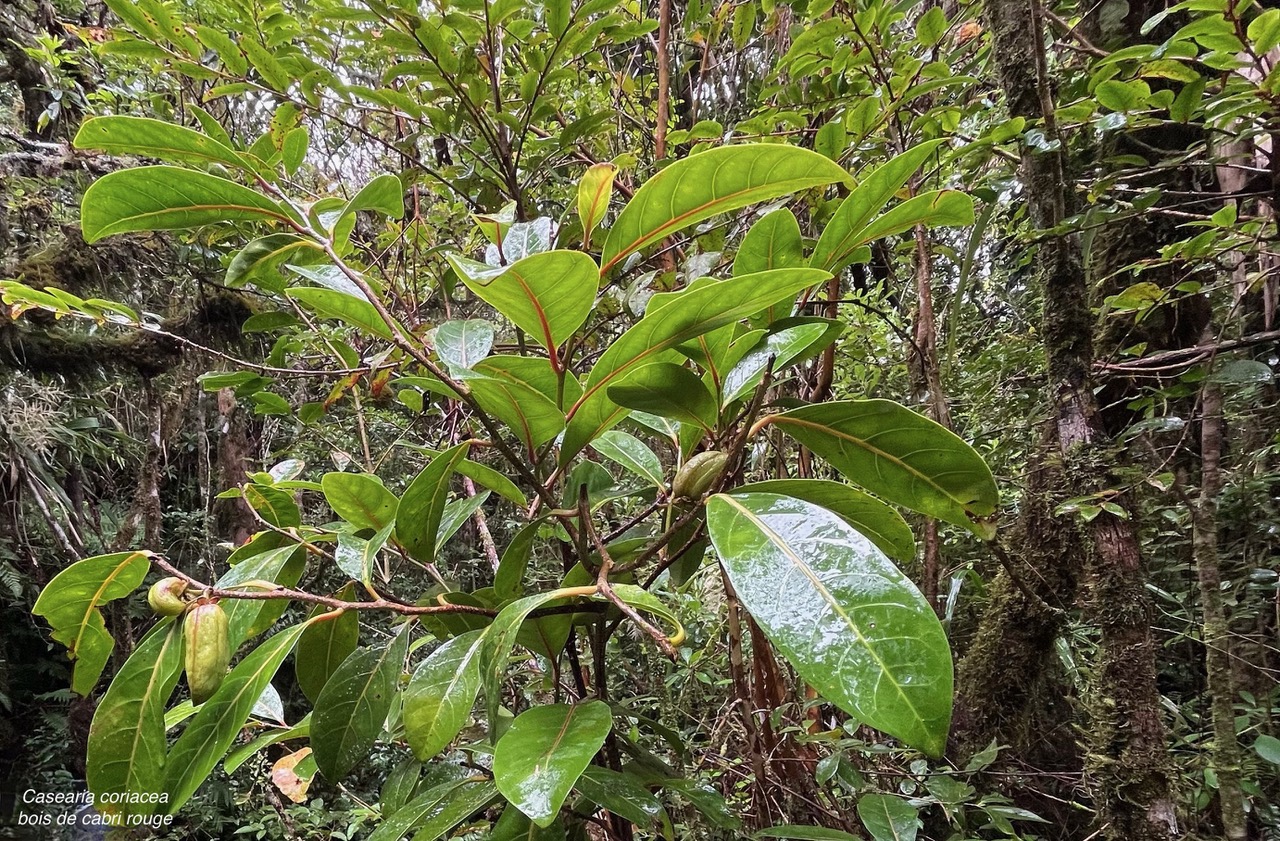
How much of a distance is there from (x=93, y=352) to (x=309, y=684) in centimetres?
311

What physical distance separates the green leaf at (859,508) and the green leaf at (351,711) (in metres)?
0.34

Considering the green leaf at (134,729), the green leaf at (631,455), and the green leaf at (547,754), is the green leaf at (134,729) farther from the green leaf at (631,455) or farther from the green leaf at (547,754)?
the green leaf at (631,455)

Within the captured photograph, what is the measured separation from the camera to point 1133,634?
25.0 inches

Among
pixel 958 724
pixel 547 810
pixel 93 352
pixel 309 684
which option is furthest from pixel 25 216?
pixel 958 724

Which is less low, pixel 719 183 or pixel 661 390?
pixel 719 183

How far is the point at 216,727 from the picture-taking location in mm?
418

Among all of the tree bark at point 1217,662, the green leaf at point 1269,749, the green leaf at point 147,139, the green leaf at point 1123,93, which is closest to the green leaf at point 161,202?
the green leaf at point 147,139

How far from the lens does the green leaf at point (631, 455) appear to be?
575mm

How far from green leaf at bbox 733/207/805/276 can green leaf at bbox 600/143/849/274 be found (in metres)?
0.07

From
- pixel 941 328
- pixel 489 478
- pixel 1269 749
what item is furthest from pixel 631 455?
pixel 941 328

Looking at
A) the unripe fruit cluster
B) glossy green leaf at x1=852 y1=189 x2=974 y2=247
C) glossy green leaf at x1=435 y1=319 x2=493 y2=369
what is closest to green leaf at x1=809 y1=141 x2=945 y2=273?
glossy green leaf at x1=852 y1=189 x2=974 y2=247

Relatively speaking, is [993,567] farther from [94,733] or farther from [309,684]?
[94,733]

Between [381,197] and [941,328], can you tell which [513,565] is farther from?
[941,328]

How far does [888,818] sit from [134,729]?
629 millimetres
